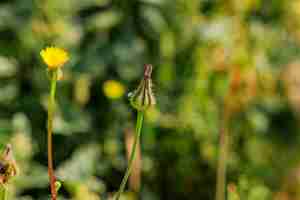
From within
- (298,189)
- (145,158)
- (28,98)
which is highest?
(28,98)

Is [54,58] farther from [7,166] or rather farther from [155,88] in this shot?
[155,88]

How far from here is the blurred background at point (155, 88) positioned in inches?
78.7

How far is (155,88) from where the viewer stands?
213 centimetres

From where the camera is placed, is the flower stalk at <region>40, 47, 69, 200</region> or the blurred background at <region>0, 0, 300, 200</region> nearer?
the flower stalk at <region>40, 47, 69, 200</region>

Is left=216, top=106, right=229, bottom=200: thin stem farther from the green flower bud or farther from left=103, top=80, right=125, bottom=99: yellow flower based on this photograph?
the green flower bud

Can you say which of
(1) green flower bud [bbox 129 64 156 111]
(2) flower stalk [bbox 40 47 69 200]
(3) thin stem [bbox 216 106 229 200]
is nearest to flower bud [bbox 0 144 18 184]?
(2) flower stalk [bbox 40 47 69 200]

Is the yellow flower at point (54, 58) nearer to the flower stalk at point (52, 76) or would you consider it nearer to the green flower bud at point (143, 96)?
the flower stalk at point (52, 76)

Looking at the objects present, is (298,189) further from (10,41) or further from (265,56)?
(10,41)

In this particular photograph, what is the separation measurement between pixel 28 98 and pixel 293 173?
0.99m

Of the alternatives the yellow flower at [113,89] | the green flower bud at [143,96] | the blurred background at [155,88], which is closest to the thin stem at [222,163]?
the blurred background at [155,88]

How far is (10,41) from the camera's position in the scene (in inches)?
81.9

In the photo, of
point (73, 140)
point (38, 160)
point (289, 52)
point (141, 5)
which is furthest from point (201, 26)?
point (38, 160)

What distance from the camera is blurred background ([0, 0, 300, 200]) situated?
200cm

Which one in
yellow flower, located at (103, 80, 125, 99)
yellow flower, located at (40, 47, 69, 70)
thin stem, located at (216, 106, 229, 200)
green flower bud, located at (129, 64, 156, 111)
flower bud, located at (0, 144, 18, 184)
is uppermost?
yellow flower, located at (40, 47, 69, 70)
